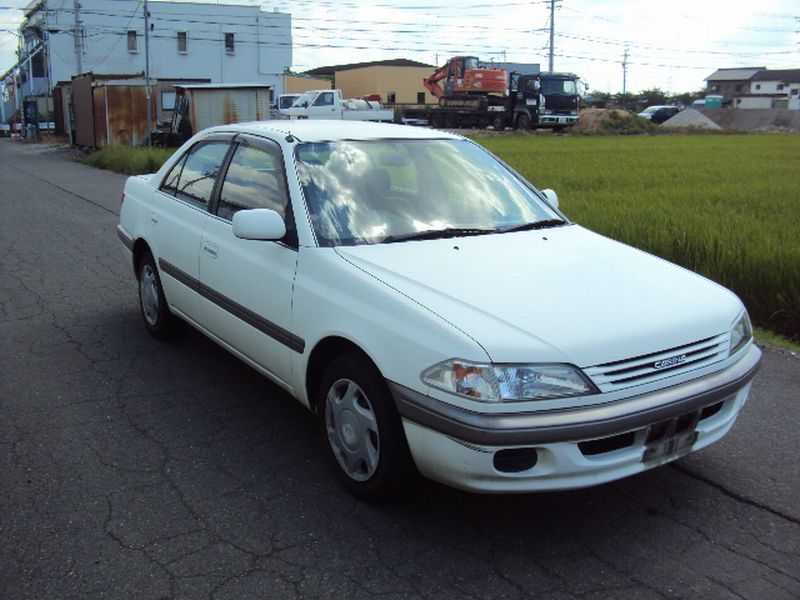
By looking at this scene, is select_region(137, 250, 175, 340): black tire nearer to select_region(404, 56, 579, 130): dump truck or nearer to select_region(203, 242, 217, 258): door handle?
select_region(203, 242, 217, 258): door handle

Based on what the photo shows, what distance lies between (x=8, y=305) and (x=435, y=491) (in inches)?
187

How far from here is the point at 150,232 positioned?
5.59 meters

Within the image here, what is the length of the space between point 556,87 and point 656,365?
40.2 m

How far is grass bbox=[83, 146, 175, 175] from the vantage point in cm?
1934

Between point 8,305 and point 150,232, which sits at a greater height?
point 150,232

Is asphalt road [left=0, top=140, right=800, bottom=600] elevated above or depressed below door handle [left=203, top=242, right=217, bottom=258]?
below

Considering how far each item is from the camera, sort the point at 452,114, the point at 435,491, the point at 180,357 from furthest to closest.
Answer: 1. the point at 452,114
2. the point at 180,357
3. the point at 435,491

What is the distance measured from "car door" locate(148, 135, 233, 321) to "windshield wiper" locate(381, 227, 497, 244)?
55.6 inches

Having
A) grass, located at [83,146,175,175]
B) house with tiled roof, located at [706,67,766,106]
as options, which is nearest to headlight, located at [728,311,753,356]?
grass, located at [83,146,175,175]

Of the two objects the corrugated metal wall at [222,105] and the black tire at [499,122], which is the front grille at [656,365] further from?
the black tire at [499,122]

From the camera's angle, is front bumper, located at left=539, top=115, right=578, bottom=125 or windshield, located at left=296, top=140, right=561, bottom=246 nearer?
windshield, located at left=296, top=140, right=561, bottom=246

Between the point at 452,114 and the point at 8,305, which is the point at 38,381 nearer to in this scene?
the point at 8,305

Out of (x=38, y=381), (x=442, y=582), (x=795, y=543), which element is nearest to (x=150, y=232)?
(x=38, y=381)

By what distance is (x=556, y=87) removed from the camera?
135 feet
